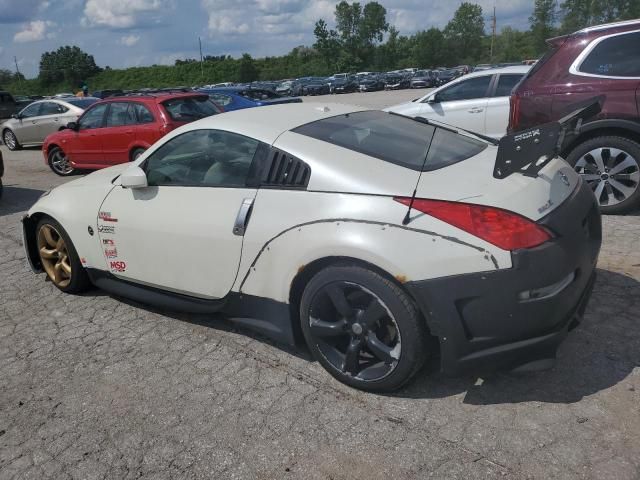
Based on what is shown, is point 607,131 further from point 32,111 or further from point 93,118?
point 32,111

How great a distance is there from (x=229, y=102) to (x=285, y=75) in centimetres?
7558

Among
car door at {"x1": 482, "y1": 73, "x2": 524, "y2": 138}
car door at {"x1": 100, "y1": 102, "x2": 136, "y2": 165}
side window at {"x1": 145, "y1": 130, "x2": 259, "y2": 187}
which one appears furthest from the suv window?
side window at {"x1": 145, "y1": 130, "x2": 259, "y2": 187}

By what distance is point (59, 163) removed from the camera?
431 inches

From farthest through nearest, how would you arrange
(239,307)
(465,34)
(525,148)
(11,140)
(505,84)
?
(465,34) < (11,140) < (505,84) < (239,307) < (525,148)

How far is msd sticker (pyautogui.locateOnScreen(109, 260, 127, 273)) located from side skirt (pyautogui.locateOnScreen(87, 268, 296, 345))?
0.10 m

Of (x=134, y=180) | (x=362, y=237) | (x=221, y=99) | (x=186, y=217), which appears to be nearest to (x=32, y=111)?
(x=221, y=99)

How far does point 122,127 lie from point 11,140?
28.4ft

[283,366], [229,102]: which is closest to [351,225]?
[283,366]

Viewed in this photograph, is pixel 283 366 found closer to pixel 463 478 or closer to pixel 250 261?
pixel 250 261

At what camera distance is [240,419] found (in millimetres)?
2814

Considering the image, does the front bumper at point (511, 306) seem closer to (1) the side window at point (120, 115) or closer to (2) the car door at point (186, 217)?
(2) the car door at point (186, 217)

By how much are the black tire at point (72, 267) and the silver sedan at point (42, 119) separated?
1055 centimetres

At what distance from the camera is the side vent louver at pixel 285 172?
9.88 feet

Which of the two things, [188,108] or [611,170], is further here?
[188,108]
